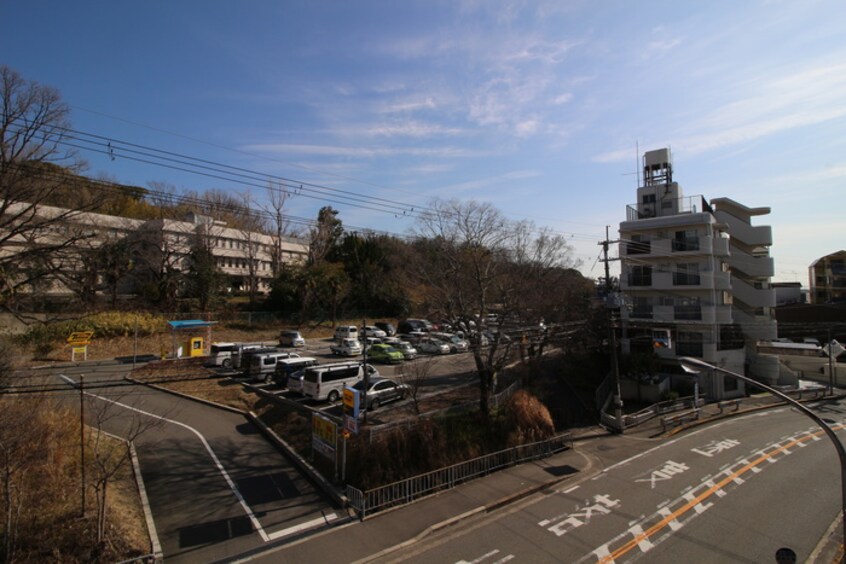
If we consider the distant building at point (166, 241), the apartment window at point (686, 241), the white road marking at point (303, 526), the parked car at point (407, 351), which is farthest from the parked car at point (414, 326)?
the white road marking at point (303, 526)

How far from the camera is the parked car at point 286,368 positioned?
24052 mm

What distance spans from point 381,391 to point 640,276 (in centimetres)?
2306

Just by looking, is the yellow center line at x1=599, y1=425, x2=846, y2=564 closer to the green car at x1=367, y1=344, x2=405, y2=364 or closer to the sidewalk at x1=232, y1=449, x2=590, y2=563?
the sidewalk at x1=232, y1=449, x2=590, y2=563

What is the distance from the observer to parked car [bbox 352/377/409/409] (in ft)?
70.0

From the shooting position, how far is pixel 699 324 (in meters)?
30.3

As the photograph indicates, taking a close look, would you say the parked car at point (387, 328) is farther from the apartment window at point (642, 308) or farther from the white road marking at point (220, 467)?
the white road marking at point (220, 467)

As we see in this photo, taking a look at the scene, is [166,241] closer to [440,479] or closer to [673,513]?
[440,479]

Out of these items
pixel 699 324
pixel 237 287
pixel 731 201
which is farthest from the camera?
pixel 237 287

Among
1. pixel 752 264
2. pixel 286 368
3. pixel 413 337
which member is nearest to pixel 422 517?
pixel 286 368

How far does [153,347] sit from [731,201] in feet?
154

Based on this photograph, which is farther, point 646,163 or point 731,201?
point 646,163

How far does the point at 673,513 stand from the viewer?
526 inches

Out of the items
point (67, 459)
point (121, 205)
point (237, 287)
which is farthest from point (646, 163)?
point (121, 205)

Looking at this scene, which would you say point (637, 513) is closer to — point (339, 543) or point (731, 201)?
point (339, 543)
